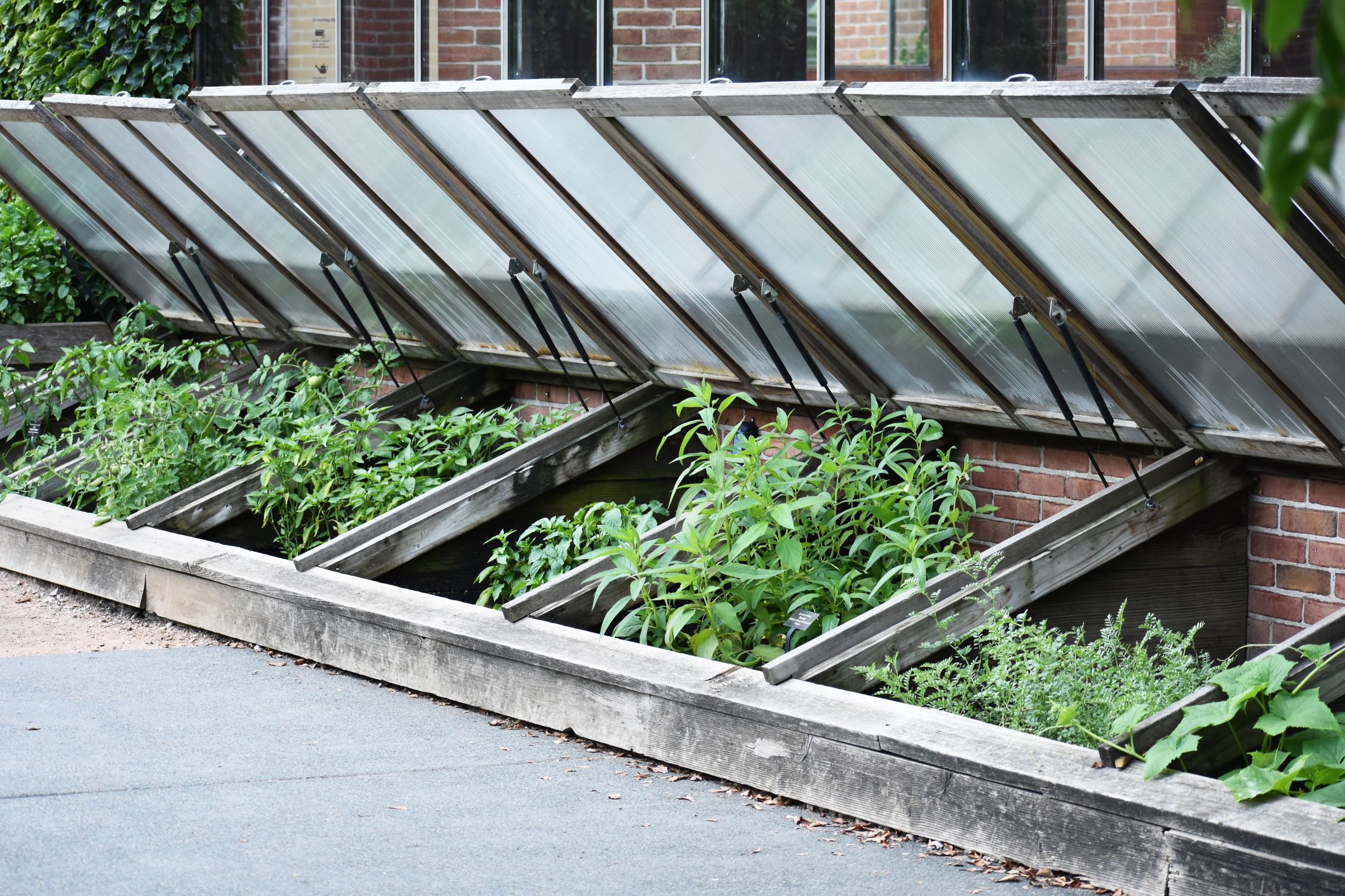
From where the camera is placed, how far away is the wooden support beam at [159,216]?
7176mm

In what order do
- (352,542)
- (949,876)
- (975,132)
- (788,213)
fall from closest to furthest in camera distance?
(949,876)
(975,132)
(788,213)
(352,542)

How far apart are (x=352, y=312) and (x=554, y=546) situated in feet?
6.91

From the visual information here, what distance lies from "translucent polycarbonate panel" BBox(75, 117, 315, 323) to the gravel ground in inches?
70.4

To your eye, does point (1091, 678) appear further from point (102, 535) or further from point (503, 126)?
point (102, 535)

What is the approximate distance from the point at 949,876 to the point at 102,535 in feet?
13.6

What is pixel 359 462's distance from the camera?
672 centimetres

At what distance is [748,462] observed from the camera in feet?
15.7

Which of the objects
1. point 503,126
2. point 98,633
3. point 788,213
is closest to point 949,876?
point 788,213

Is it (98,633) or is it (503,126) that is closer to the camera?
(503,126)

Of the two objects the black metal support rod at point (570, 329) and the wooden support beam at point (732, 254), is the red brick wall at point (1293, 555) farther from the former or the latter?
the black metal support rod at point (570, 329)

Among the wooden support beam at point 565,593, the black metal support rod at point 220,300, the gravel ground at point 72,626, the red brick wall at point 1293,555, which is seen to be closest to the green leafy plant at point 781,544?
the wooden support beam at point 565,593

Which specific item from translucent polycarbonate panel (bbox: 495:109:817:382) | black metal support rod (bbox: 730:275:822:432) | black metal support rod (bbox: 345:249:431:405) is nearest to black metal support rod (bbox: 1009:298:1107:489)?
black metal support rod (bbox: 730:275:822:432)

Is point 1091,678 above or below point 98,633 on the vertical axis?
above

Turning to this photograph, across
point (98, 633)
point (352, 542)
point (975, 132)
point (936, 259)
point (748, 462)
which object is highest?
point (975, 132)
